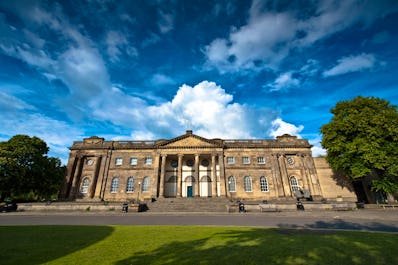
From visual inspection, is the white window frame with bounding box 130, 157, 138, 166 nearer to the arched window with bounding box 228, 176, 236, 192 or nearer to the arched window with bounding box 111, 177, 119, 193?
the arched window with bounding box 111, 177, 119, 193

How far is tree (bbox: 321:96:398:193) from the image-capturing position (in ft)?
74.8

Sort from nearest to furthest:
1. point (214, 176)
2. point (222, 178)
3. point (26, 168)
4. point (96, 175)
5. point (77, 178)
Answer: point (26, 168) < point (222, 178) < point (214, 176) < point (77, 178) < point (96, 175)

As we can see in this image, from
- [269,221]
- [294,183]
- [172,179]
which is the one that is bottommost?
[269,221]

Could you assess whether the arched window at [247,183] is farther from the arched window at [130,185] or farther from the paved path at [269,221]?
the arched window at [130,185]

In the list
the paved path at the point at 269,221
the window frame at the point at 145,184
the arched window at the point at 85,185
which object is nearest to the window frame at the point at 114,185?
the arched window at the point at 85,185

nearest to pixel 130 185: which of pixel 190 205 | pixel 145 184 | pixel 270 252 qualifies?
pixel 145 184

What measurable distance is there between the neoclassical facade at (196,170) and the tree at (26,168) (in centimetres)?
303

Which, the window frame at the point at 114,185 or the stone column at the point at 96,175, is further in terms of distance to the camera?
the window frame at the point at 114,185

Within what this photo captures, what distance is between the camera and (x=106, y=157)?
112 ft

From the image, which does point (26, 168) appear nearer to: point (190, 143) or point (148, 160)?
point (148, 160)

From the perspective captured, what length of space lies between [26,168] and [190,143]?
2438cm

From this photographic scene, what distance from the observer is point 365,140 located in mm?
23953

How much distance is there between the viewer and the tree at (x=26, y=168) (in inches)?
1000

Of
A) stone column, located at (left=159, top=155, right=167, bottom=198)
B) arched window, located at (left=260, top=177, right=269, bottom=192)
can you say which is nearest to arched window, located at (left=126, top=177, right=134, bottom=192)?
stone column, located at (left=159, top=155, right=167, bottom=198)
